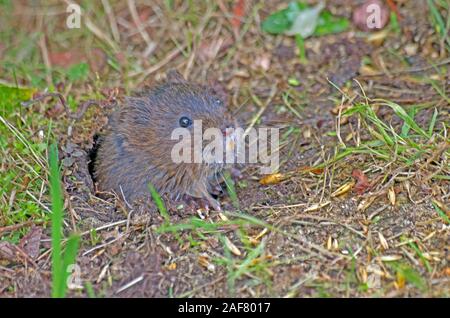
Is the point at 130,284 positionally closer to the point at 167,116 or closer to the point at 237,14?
the point at 167,116

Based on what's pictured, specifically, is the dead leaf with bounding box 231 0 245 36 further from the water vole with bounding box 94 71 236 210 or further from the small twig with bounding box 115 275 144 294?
the small twig with bounding box 115 275 144 294

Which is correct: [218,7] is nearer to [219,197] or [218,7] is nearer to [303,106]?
[303,106]

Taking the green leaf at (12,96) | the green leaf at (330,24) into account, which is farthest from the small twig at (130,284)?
the green leaf at (330,24)

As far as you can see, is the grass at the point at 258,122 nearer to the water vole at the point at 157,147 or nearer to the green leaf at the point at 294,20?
the green leaf at the point at 294,20

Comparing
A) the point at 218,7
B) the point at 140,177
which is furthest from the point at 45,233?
the point at 218,7

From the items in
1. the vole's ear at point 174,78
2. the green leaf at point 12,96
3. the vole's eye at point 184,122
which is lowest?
the vole's eye at point 184,122
